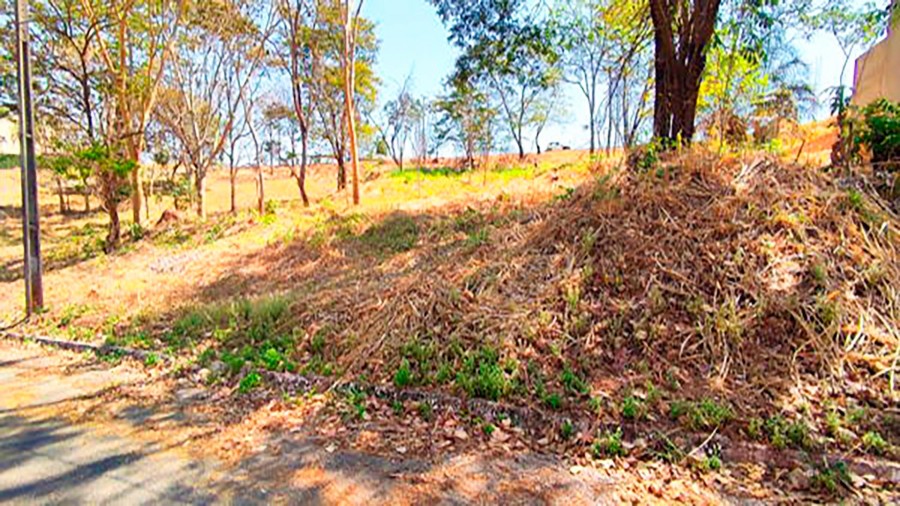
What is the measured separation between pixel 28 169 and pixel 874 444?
30.7ft

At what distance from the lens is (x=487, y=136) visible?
2164cm

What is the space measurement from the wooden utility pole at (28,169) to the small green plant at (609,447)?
7801mm

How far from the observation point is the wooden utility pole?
6.56 metres

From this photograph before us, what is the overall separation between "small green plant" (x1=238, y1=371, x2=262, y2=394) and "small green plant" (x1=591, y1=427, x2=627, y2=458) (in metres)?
2.66

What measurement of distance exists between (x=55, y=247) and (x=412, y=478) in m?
15.3

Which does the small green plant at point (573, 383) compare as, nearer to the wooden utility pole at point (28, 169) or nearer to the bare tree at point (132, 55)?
the wooden utility pole at point (28, 169)

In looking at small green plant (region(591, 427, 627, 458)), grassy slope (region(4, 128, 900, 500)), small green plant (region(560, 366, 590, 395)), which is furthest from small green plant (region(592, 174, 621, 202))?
small green plant (region(591, 427, 627, 458))

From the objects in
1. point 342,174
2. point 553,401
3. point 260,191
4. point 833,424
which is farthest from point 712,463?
point 342,174

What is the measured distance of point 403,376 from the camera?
3617mm

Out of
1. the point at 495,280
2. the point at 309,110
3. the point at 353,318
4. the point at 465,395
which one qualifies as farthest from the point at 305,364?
the point at 309,110

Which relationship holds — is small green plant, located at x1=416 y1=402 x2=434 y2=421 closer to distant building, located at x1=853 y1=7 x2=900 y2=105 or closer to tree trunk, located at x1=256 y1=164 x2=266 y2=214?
distant building, located at x1=853 y1=7 x2=900 y2=105

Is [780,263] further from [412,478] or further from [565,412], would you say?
[412,478]

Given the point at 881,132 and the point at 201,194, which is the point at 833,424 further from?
the point at 201,194

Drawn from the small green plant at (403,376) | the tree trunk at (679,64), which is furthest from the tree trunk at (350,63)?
the small green plant at (403,376)
